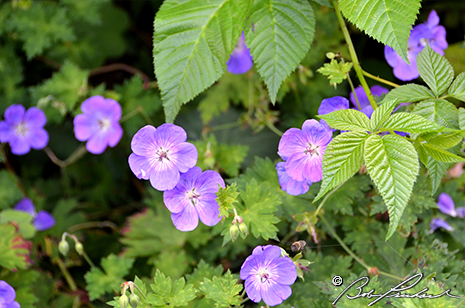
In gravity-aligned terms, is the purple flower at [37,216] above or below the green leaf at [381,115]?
below

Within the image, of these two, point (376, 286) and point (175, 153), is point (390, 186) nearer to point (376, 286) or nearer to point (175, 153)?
point (376, 286)

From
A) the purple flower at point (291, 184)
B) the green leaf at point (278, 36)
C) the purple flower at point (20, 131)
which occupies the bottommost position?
the purple flower at point (20, 131)

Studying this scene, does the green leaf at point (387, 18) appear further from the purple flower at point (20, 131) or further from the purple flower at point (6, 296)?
the purple flower at point (20, 131)

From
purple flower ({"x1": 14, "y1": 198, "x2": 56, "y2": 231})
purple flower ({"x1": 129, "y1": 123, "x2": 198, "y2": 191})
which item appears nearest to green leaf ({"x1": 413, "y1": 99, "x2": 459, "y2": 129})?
purple flower ({"x1": 129, "y1": 123, "x2": 198, "y2": 191})

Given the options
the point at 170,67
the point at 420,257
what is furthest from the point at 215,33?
the point at 420,257

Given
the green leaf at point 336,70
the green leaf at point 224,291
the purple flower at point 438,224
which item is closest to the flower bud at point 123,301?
the green leaf at point 224,291

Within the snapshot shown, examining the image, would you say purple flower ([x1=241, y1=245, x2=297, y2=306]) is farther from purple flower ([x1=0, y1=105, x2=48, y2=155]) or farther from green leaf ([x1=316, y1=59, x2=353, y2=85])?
purple flower ([x1=0, y1=105, x2=48, y2=155])

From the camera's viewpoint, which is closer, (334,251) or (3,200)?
(334,251)
